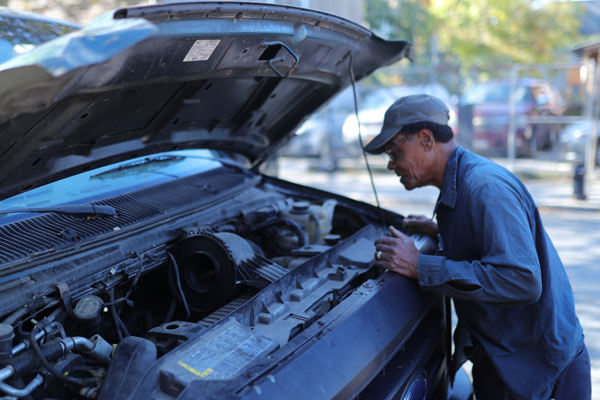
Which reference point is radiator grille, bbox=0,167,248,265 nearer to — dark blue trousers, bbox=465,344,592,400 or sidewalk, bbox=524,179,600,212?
dark blue trousers, bbox=465,344,592,400

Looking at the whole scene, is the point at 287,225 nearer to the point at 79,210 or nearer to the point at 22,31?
the point at 79,210

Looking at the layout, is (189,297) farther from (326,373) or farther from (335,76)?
(335,76)

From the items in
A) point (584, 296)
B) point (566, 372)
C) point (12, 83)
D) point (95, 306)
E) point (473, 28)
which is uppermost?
point (473, 28)

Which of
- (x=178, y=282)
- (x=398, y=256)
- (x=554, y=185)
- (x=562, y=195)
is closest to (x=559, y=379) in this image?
(x=398, y=256)

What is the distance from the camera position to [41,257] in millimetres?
1703

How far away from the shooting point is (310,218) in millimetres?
2875

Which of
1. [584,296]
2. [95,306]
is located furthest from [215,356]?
[584,296]

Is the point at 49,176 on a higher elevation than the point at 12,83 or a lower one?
lower

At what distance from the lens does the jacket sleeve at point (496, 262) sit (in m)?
1.74

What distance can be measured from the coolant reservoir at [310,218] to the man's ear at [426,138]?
88 centimetres

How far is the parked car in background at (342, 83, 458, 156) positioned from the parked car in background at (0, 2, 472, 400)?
28.2 ft

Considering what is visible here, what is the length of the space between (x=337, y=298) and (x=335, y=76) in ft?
4.45

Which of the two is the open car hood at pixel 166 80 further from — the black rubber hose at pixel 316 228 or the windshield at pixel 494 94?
the windshield at pixel 494 94

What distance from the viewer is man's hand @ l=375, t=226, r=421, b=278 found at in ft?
6.49
